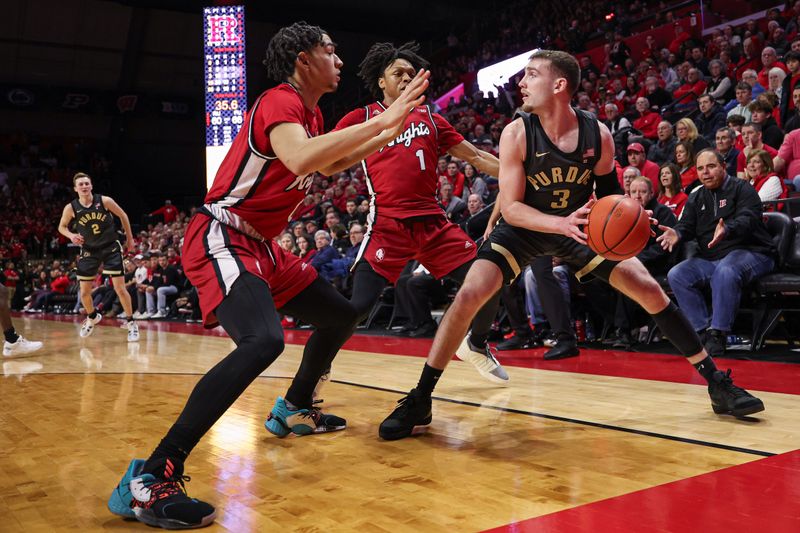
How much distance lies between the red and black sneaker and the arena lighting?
1611 cm

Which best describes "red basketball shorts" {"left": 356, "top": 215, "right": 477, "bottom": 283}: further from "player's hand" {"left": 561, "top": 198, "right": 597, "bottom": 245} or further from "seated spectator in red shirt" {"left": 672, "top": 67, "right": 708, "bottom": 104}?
"seated spectator in red shirt" {"left": 672, "top": 67, "right": 708, "bottom": 104}

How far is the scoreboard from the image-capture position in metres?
15.7

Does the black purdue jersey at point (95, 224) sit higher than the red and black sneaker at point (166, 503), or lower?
higher

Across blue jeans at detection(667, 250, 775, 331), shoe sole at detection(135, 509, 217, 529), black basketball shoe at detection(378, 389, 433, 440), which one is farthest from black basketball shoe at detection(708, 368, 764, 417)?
shoe sole at detection(135, 509, 217, 529)

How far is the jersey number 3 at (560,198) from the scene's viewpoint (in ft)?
10.7

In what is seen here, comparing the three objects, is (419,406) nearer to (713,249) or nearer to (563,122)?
(563,122)

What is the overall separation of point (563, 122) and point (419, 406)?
149 centimetres

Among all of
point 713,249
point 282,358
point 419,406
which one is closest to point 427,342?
point 282,358

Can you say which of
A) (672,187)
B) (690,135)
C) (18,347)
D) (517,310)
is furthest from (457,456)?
(690,135)

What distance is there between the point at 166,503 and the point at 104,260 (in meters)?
7.09

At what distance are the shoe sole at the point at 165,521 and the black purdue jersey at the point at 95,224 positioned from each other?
6747 millimetres

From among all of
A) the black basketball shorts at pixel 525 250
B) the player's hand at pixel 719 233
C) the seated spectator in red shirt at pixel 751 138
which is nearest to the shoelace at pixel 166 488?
the black basketball shorts at pixel 525 250

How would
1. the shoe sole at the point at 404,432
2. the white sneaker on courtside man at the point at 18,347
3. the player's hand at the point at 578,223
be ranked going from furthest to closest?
the white sneaker on courtside man at the point at 18,347 → the shoe sole at the point at 404,432 → the player's hand at the point at 578,223

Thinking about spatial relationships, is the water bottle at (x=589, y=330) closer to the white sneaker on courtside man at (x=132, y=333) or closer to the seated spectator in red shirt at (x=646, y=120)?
the seated spectator in red shirt at (x=646, y=120)
